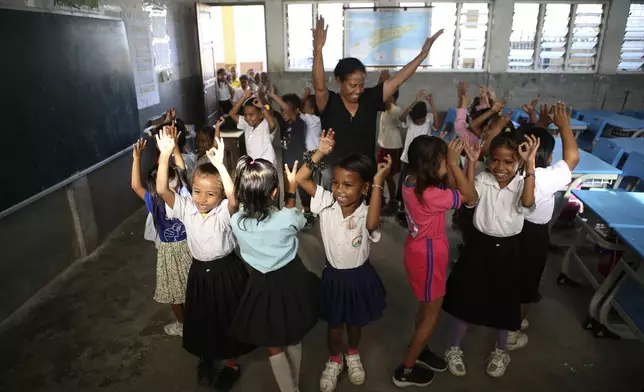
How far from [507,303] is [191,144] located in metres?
3.75

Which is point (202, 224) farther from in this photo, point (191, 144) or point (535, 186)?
point (191, 144)

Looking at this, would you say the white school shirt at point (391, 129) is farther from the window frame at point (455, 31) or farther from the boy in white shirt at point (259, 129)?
the window frame at point (455, 31)

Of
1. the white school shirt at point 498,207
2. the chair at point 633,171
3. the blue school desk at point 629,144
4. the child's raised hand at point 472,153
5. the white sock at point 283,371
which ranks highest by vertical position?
the child's raised hand at point 472,153

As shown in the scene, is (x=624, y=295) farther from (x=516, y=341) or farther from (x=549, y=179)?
(x=549, y=179)

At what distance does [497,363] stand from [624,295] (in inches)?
33.8

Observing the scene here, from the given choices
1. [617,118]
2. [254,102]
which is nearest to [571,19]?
[617,118]

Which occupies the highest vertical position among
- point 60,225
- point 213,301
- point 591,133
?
point 591,133

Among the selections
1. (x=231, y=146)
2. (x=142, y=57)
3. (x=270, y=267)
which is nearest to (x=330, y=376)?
(x=270, y=267)

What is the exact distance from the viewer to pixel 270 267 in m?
1.77

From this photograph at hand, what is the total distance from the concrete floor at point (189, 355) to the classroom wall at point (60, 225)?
17 centimetres

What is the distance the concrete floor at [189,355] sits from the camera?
2211 millimetres

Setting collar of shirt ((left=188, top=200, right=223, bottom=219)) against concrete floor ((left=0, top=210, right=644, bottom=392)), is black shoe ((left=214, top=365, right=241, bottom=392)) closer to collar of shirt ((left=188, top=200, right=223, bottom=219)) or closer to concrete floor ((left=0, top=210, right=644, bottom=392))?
concrete floor ((left=0, top=210, right=644, bottom=392))

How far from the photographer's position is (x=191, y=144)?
4816 mm

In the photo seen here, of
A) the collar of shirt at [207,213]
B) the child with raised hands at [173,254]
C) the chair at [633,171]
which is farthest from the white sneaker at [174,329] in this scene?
the chair at [633,171]
